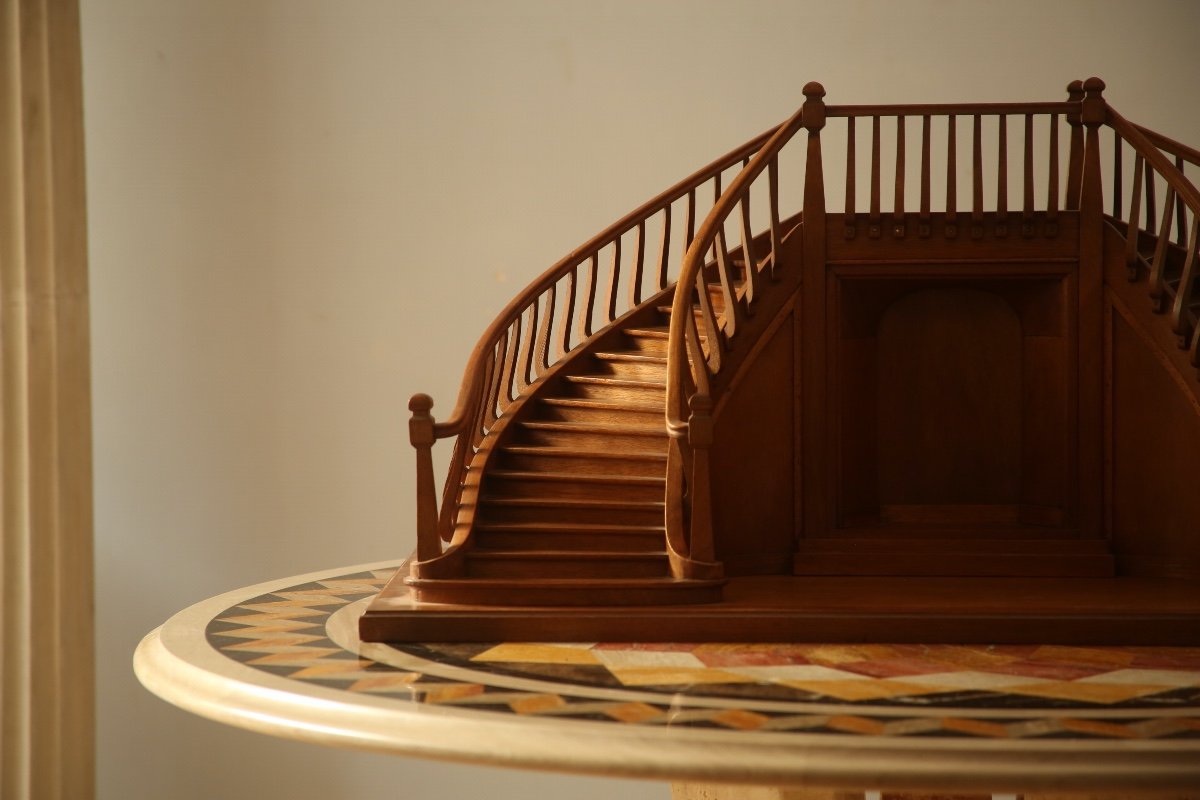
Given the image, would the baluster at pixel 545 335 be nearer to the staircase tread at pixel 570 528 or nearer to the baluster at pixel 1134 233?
the staircase tread at pixel 570 528

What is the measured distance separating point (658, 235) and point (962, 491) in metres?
3.48

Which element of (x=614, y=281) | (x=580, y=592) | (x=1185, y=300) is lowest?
(x=580, y=592)

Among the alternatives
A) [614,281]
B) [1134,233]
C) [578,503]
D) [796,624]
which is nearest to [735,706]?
[796,624]

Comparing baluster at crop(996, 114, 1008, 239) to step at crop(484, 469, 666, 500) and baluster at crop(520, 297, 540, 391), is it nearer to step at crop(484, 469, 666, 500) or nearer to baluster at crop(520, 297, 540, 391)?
step at crop(484, 469, 666, 500)

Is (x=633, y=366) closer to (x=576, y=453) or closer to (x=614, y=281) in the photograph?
(x=614, y=281)

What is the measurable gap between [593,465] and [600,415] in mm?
456

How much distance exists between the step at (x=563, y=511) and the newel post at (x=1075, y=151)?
271 cm

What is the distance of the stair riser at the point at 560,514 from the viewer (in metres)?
6.06

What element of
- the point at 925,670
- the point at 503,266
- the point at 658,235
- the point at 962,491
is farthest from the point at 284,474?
the point at 925,670

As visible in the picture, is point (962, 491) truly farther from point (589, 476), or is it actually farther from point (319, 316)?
point (319, 316)

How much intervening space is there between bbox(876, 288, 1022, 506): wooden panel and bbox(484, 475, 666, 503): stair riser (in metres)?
1.80

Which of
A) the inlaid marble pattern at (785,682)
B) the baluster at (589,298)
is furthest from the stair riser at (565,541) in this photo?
the baluster at (589,298)

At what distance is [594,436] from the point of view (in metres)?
6.57

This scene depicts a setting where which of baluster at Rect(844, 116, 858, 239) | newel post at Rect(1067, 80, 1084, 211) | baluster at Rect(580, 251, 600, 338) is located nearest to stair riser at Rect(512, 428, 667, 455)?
baluster at Rect(580, 251, 600, 338)
